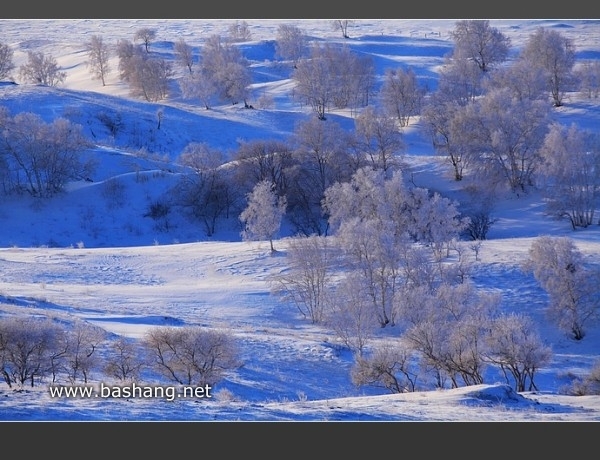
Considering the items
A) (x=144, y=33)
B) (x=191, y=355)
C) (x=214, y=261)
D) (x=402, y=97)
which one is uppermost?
(x=144, y=33)

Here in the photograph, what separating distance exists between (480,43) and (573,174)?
482 inches

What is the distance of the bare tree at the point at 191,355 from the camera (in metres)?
15.9

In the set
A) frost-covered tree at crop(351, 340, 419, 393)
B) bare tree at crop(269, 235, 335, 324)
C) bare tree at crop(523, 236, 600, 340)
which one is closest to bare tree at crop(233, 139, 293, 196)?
bare tree at crop(269, 235, 335, 324)

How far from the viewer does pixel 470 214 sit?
36.7 meters

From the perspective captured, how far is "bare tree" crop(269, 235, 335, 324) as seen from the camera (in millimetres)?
25641

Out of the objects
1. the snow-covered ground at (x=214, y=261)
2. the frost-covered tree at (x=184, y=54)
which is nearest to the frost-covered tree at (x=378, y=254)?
the snow-covered ground at (x=214, y=261)

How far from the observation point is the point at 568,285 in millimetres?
23609

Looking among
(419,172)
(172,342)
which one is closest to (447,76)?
(419,172)

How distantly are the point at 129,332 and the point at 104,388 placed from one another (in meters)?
5.67

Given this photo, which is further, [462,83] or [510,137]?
[462,83]

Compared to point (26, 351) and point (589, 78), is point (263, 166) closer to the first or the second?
point (589, 78)

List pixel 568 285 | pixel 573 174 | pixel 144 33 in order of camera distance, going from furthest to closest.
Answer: pixel 144 33, pixel 573 174, pixel 568 285

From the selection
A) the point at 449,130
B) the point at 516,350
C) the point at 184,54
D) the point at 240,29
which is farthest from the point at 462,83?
the point at 516,350

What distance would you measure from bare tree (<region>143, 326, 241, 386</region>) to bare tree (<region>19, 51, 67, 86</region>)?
117 ft
